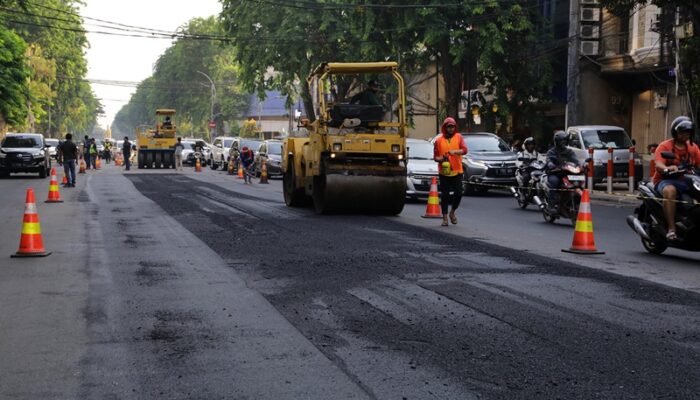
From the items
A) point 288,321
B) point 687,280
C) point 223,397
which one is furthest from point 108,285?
point 687,280

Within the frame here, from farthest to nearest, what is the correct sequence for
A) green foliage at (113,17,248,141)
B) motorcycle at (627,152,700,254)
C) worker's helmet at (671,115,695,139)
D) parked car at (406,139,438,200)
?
green foliage at (113,17,248,141) → parked car at (406,139,438,200) → worker's helmet at (671,115,695,139) → motorcycle at (627,152,700,254)

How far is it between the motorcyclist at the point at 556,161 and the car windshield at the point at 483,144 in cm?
1048

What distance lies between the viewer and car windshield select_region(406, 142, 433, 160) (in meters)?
24.5

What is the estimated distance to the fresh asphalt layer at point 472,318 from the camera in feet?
18.3

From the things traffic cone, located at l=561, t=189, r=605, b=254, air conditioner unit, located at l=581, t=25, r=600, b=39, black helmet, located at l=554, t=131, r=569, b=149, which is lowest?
traffic cone, located at l=561, t=189, r=605, b=254

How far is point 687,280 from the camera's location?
9883 millimetres

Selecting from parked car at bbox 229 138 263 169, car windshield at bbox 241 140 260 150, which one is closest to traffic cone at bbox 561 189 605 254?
parked car at bbox 229 138 263 169

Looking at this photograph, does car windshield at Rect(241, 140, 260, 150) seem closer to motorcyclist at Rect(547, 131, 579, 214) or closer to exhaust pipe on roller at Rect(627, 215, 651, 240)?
motorcyclist at Rect(547, 131, 579, 214)

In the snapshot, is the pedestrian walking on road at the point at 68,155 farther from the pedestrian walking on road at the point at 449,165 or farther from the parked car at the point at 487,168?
the pedestrian walking on road at the point at 449,165

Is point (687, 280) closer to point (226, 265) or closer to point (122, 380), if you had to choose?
point (226, 265)

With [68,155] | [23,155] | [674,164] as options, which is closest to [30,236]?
[674,164]

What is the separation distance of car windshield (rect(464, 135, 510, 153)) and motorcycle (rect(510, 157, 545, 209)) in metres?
6.10

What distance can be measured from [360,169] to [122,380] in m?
12.2

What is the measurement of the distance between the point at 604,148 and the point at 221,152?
26.6 meters
